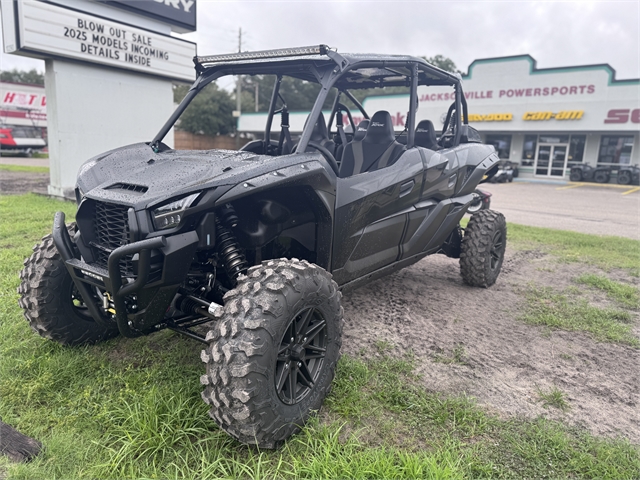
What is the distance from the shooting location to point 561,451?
8.25ft

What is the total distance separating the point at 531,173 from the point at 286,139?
29108 mm

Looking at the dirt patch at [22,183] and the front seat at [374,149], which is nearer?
the front seat at [374,149]

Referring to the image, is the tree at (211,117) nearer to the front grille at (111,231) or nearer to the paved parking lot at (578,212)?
the paved parking lot at (578,212)

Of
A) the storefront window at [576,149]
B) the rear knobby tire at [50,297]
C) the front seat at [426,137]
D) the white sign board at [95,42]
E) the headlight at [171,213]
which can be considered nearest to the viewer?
the headlight at [171,213]

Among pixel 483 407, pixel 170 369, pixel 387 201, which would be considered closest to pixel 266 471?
pixel 170 369

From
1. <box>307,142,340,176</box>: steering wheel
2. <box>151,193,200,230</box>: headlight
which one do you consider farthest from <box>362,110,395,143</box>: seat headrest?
<box>151,193,200,230</box>: headlight

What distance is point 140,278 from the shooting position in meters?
2.39

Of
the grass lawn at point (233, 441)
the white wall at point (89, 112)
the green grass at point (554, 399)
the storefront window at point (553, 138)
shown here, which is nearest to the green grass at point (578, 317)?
the green grass at point (554, 399)

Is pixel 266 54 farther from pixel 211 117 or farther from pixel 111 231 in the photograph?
pixel 211 117

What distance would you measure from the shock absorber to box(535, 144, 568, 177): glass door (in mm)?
30350

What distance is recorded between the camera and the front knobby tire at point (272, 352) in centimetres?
231

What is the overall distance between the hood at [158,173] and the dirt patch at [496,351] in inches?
66.1

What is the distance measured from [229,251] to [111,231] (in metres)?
0.66

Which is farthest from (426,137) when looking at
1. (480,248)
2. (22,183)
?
(22,183)
